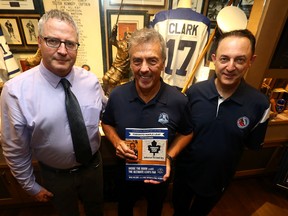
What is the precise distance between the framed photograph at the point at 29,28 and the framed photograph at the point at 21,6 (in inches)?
2.5

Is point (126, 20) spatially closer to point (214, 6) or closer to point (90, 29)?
point (90, 29)

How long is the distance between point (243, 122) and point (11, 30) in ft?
6.69

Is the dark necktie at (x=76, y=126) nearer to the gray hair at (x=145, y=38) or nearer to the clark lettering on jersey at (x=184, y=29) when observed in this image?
the gray hair at (x=145, y=38)

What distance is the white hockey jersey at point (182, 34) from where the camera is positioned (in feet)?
4.99

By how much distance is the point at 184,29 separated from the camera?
1535 mm

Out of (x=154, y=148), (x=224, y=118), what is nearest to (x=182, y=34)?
(x=224, y=118)

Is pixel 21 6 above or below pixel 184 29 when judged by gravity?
above

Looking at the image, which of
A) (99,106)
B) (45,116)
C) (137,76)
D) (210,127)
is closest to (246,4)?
(210,127)

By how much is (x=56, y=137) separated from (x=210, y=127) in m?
0.93

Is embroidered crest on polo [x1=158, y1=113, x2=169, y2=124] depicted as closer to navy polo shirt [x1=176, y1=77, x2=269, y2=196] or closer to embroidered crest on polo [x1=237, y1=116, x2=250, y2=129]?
navy polo shirt [x1=176, y1=77, x2=269, y2=196]

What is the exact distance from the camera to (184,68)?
5.41ft

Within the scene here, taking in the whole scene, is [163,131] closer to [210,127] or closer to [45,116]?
[210,127]

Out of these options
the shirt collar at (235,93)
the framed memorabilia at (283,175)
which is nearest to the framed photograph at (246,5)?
the shirt collar at (235,93)

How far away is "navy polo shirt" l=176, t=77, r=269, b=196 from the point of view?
1.14 metres
